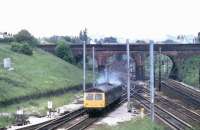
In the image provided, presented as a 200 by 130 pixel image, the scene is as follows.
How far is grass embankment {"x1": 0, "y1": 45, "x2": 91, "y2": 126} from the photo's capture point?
2398 inches

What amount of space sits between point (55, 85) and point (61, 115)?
895 inches

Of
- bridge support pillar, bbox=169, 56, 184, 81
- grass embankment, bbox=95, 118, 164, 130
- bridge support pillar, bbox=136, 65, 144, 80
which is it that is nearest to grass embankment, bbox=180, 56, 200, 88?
bridge support pillar, bbox=169, 56, 184, 81

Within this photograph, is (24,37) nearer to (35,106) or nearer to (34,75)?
(34,75)

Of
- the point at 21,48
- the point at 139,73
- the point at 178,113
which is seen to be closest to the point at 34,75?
the point at 21,48

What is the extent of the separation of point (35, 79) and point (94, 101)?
2310cm

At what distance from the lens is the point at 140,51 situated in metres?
117

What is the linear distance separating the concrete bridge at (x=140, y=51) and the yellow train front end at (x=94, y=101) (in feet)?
190

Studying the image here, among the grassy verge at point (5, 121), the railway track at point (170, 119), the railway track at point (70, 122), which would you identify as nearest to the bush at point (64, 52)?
the railway track at point (170, 119)

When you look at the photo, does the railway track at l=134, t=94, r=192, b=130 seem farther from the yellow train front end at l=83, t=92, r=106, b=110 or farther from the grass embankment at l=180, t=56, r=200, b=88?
the grass embankment at l=180, t=56, r=200, b=88

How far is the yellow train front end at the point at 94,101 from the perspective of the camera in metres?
54.5

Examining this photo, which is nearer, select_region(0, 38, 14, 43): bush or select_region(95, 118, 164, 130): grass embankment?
select_region(95, 118, 164, 130): grass embankment

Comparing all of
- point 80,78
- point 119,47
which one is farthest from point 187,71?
point 80,78

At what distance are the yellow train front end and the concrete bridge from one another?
190 feet

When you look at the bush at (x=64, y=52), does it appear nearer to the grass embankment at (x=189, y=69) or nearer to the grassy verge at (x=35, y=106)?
the grass embankment at (x=189, y=69)
